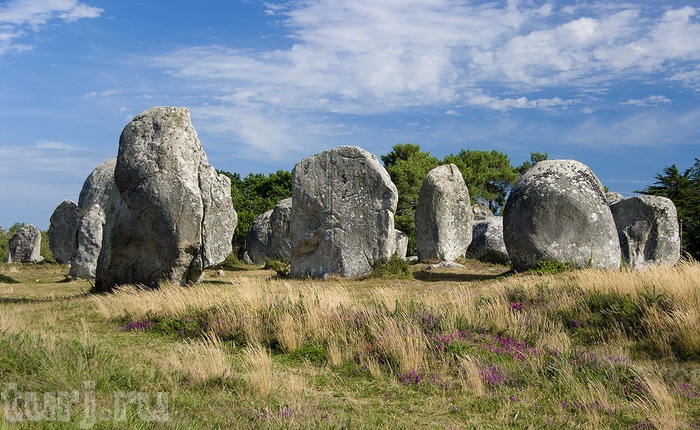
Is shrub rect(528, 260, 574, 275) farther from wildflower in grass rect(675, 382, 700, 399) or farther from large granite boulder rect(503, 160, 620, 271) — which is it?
wildflower in grass rect(675, 382, 700, 399)

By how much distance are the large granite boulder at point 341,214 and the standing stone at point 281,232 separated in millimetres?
10065

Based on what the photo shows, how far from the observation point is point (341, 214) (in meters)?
22.0

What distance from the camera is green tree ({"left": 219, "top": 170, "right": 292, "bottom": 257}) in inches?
1501

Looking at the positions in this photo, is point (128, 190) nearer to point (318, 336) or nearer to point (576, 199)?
point (318, 336)

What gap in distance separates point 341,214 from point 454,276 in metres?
3.97

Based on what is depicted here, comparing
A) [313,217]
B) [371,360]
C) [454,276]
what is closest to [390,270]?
[454,276]

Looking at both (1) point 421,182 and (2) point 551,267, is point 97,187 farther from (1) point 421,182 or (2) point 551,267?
(1) point 421,182

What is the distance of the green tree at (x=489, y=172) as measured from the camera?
57.8 m

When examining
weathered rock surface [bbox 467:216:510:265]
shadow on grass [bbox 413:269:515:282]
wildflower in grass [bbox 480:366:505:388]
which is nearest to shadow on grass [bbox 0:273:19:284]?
shadow on grass [bbox 413:269:515:282]

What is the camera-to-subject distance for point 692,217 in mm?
36344

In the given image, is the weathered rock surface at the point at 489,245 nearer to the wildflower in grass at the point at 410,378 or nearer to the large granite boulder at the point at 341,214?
the large granite boulder at the point at 341,214

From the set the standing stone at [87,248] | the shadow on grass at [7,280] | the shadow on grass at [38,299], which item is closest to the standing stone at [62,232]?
the shadow on grass at [7,280]

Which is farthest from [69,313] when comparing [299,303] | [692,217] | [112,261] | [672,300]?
[692,217]

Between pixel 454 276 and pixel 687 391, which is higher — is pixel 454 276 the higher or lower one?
the higher one
